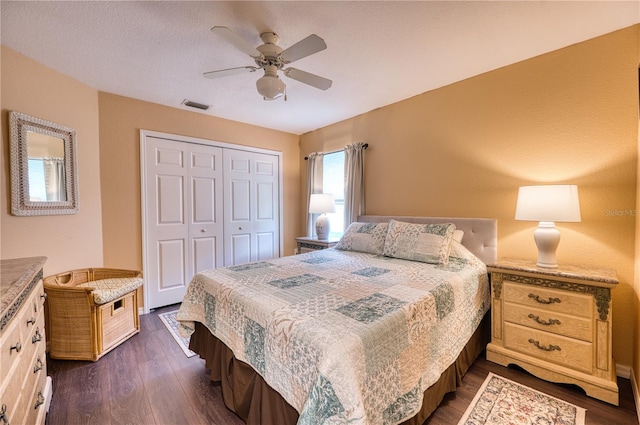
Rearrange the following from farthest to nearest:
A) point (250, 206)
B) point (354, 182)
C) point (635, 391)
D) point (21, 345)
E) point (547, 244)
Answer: point (250, 206) < point (354, 182) < point (547, 244) < point (635, 391) < point (21, 345)

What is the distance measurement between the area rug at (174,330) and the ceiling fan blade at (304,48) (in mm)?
2500

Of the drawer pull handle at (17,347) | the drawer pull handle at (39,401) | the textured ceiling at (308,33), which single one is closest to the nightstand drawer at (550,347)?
the textured ceiling at (308,33)

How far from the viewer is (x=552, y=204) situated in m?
1.86

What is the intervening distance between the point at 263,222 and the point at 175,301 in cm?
160

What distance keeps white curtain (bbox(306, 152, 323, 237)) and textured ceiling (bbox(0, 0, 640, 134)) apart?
151cm

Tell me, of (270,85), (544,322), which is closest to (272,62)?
(270,85)

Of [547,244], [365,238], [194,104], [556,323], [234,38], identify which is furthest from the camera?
[194,104]

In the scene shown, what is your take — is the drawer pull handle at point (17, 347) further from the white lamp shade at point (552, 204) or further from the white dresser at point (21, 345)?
the white lamp shade at point (552, 204)

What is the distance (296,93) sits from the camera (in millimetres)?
2941

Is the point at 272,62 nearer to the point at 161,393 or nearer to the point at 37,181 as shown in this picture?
the point at 37,181

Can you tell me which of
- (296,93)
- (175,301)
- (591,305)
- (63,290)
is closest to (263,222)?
(175,301)

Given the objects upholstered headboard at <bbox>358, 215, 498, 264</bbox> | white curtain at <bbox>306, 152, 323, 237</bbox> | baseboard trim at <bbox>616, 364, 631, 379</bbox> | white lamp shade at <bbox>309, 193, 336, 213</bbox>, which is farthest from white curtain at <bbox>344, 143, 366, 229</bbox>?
baseboard trim at <bbox>616, 364, 631, 379</bbox>

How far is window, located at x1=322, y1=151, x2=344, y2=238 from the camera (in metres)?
4.04

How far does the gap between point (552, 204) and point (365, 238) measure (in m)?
1.56
